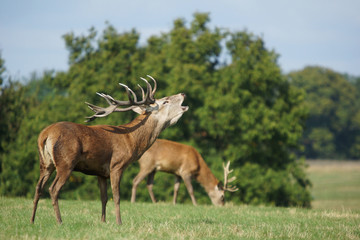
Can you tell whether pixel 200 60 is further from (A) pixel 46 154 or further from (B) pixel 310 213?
(A) pixel 46 154

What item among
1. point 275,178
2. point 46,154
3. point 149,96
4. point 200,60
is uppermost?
point 200,60

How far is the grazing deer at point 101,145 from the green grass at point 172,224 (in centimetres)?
53

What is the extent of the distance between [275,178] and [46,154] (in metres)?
19.1

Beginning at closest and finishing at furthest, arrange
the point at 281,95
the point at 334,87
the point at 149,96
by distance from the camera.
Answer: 1. the point at 149,96
2. the point at 281,95
3. the point at 334,87

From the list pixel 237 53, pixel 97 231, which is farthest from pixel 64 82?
pixel 97 231

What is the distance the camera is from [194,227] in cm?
774

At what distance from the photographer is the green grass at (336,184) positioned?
1715 inches

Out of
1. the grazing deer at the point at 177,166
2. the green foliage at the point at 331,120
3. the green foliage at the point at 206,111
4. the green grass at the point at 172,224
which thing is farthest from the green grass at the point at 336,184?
the green grass at the point at 172,224

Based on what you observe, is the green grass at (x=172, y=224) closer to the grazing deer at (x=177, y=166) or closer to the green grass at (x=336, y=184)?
the grazing deer at (x=177, y=166)

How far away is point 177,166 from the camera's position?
1548 cm

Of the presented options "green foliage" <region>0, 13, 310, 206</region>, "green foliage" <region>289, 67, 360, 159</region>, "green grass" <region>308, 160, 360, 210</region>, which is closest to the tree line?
"green foliage" <region>0, 13, 310, 206</region>

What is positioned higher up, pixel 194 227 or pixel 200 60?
pixel 200 60

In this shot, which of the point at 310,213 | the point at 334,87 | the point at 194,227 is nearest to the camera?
the point at 194,227

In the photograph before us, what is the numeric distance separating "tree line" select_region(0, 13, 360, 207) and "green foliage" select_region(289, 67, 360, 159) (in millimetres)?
45515
